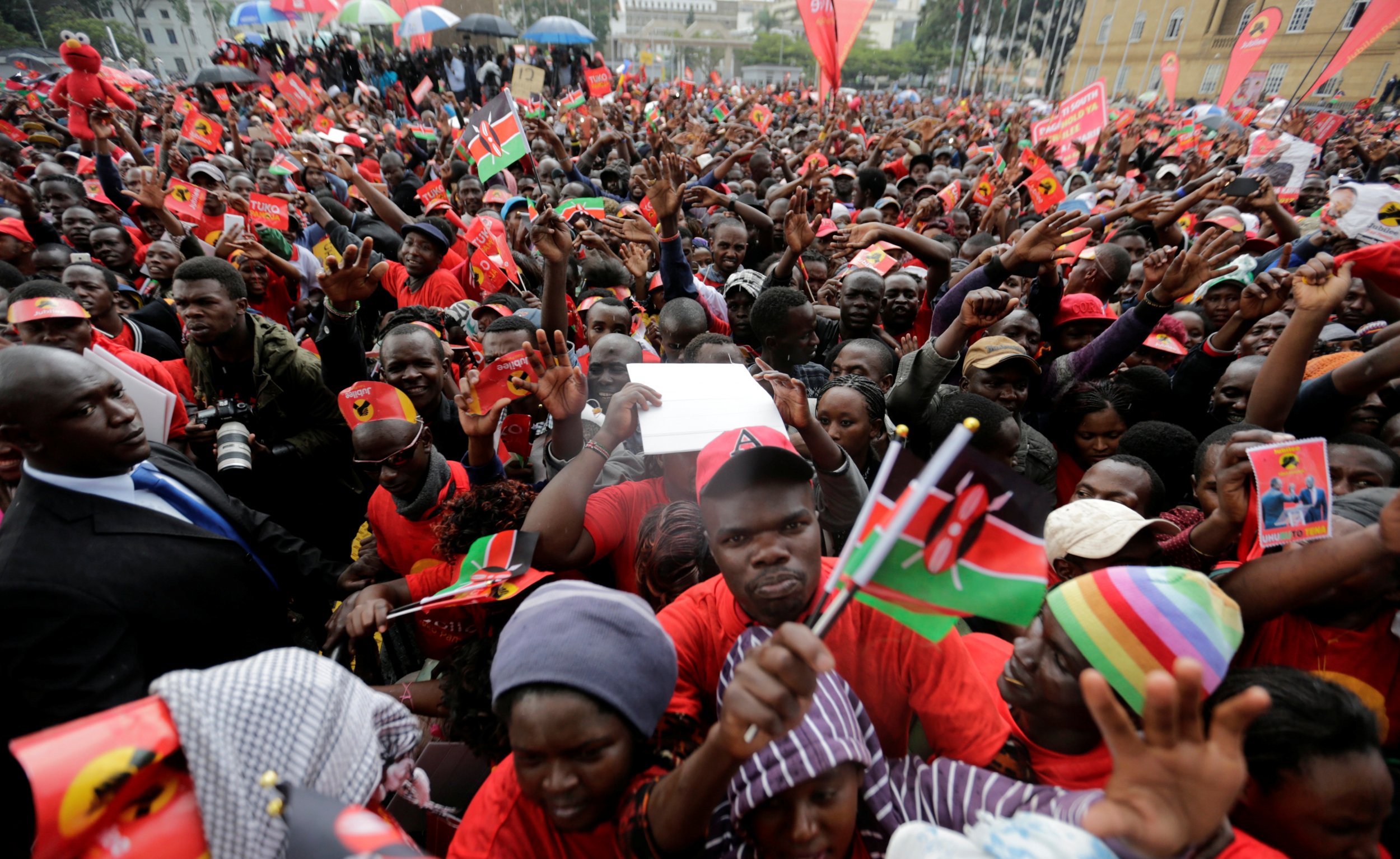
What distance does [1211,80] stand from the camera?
37.3 m

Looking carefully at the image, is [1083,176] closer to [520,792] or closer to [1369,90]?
[520,792]

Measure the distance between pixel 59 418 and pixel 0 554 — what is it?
0.43 meters

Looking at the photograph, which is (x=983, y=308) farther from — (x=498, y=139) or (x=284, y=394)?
(x=498, y=139)

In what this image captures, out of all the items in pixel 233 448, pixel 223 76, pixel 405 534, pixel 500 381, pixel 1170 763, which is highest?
pixel 223 76

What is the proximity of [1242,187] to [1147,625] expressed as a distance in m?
7.58

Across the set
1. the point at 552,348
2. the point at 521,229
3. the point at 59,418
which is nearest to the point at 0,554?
the point at 59,418

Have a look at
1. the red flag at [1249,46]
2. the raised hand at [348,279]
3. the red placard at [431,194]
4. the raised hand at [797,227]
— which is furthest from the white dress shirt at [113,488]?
the red flag at [1249,46]

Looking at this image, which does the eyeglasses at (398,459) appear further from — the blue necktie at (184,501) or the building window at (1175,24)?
the building window at (1175,24)

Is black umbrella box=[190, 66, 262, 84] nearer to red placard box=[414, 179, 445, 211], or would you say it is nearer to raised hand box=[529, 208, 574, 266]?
red placard box=[414, 179, 445, 211]

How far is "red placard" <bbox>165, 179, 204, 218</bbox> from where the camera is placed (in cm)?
551

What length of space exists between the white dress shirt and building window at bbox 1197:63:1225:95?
50581 mm

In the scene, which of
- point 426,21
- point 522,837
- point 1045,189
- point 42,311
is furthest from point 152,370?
point 426,21

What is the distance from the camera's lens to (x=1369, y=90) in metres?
30.7

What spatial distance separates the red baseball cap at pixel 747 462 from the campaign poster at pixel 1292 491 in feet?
4.30
